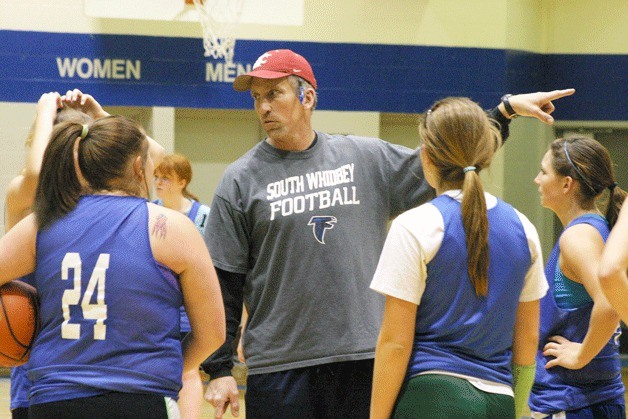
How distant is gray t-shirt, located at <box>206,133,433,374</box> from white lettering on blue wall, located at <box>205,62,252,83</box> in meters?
5.31

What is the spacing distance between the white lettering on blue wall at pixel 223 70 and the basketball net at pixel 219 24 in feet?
0.23

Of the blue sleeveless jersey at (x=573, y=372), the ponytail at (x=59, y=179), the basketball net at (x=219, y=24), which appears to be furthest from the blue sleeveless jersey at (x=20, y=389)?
the basketball net at (x=219, y=24)

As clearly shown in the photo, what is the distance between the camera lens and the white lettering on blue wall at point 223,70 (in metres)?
8.54

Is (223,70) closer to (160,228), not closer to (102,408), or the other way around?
(160,228)

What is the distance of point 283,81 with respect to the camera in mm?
3412

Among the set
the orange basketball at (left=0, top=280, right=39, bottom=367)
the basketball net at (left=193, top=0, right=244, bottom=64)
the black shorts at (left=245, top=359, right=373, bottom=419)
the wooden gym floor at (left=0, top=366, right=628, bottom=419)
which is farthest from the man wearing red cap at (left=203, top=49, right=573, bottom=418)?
the basketball net at (left=193, top=0, right=244, bottom=64)

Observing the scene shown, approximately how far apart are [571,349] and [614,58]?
6.70 meters

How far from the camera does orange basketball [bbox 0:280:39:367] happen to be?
8.21 ft

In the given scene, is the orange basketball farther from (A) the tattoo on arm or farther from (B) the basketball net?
(B) the basketball net

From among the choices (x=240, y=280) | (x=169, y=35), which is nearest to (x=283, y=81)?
(x=240, y=280)

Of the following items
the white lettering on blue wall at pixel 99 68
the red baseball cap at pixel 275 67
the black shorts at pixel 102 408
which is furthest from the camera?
the white lettering on blue wall at pixel 99 68

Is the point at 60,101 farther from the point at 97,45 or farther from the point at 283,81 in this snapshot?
the point at 97,45

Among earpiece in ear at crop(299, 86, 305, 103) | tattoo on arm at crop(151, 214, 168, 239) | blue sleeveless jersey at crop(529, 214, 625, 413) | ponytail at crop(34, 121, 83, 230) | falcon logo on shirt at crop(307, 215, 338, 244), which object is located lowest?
blue sleeveless jersey at crop(529, 214, 625, 413)

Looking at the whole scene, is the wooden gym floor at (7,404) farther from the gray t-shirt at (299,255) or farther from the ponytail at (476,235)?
the ponytail at (476,235)
